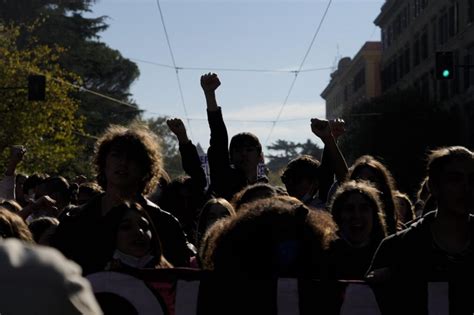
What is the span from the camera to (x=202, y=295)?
3.51 metres

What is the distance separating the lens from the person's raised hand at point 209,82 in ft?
20.2

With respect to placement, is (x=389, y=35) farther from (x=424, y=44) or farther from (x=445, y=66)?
(x=445, y=66)

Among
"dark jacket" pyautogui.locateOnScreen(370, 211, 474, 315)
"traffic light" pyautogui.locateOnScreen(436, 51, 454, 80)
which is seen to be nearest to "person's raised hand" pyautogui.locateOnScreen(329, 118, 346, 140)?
"dark jacket" pyautogui.locateOnScreen(370, 211, 474, 315)

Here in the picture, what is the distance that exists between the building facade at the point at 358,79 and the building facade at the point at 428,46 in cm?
279

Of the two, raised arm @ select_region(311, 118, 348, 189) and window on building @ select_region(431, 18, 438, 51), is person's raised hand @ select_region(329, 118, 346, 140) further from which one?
window on building @ select_region(431, 18, 438, 51)

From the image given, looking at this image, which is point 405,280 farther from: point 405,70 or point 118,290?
point 405,70

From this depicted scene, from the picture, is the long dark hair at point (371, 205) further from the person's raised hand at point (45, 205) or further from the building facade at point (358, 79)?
the building facade at point (358, 79)

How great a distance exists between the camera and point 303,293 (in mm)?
3451

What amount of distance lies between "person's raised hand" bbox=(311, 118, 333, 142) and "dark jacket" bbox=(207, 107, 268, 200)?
55 cm

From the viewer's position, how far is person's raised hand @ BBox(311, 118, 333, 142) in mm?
6359

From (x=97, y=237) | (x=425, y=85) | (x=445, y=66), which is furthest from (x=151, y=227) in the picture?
(x=425, y=85)

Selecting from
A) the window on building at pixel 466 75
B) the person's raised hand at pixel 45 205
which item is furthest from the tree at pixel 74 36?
the person's raised hand at pixel 45 205

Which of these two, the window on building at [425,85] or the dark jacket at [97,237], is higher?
the window on building at [425,85]

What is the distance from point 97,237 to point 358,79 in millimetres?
74946
